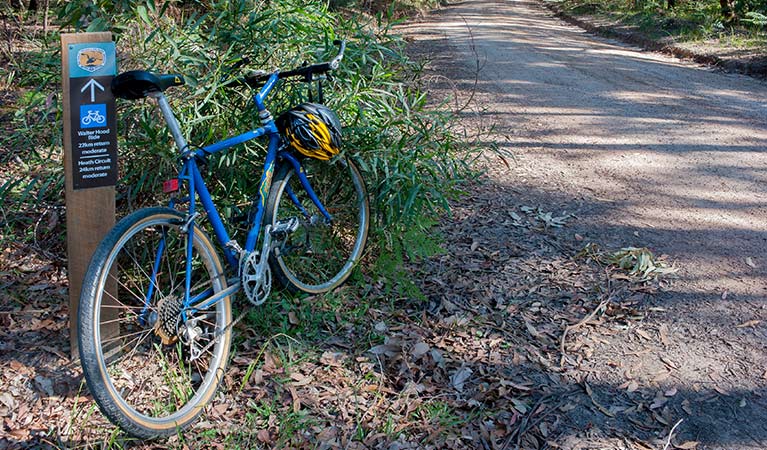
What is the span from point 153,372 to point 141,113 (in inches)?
67.5

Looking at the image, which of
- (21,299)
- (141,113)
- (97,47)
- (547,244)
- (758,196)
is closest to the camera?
(97,47)

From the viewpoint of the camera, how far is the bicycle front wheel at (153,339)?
8.83 feet

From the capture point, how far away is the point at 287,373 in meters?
3.48

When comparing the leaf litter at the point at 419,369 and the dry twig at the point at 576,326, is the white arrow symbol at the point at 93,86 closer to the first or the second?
the leaf litter at the point at 419,369

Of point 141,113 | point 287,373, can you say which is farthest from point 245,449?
point 141,113

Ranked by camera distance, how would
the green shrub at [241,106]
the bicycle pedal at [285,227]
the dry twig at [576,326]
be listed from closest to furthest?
1. the dry twig at [576,326]
2. the bicycle pedal at [285,227]
3. the green shrub at [241,106]

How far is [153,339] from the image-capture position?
3.46 metres

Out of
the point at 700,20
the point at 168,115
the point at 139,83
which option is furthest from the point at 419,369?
the point at 700,20

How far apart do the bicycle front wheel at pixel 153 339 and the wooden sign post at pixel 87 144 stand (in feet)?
0.69

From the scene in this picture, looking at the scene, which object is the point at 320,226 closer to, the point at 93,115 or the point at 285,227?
the point at 285,227

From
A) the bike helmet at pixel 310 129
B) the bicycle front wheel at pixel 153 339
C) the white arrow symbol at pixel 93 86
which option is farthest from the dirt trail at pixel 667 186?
the white arrow symbol at pixel 93 86

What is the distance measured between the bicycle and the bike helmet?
0.20 ft

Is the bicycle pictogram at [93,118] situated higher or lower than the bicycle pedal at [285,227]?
higher

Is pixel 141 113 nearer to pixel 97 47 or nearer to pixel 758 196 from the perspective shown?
pixel 97 47
